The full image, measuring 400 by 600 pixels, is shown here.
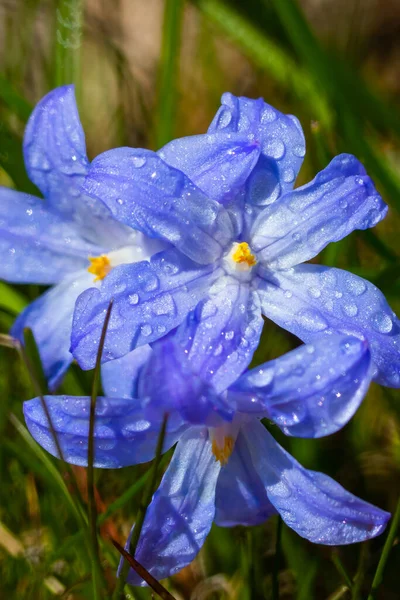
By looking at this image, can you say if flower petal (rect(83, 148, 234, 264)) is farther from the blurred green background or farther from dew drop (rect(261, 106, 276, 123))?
the blurred green background

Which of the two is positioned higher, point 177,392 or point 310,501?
point 177,392

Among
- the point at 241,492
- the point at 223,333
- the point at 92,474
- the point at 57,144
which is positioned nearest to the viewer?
the point at 92,474

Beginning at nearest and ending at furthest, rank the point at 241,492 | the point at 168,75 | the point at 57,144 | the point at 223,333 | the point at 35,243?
the point at 223,333 → the point at 241,492 → the point at 57,144 → the point at 35,243 → the point at 168,75

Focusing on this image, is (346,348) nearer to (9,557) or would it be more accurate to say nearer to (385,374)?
(385,374)

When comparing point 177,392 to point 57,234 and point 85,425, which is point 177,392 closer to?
point 85,425

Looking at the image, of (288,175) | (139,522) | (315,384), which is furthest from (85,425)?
(288,175)

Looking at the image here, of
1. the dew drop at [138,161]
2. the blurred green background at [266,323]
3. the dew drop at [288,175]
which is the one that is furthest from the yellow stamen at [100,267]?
the dew drop at [288,175]
